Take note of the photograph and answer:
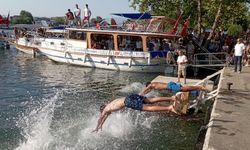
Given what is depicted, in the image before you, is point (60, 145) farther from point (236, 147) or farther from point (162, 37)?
point (162, 37)

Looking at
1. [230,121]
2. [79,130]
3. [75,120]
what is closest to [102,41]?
[75,120]

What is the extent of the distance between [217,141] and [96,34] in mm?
22735

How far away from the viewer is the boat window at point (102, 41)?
3062 centimetres

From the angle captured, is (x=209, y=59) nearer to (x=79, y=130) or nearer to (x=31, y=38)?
(x=79, y=130)

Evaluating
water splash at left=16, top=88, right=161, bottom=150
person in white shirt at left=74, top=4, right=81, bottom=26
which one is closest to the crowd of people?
person in white shirt at left=74, top=4, right=81, bottom=26

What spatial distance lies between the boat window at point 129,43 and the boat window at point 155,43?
0.64 metres

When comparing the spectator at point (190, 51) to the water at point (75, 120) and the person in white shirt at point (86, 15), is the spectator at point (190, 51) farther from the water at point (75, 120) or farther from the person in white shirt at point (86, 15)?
the person in white shirt at point (86, 15)

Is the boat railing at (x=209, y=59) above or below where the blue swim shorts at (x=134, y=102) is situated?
below

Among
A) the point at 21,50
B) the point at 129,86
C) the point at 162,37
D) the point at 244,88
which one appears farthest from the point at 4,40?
the point at 244,88

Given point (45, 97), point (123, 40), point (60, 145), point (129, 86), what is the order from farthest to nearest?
point (123, 40) → point (129, 86) → point (45, 97) → point (60, 145)

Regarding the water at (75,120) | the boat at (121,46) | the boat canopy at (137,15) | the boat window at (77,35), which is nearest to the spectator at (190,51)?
the boat at (121,46)

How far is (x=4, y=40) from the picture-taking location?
47.5m

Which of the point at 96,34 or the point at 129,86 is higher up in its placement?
the point at 96,34

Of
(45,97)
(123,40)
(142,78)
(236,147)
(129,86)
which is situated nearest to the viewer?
(236,147)
